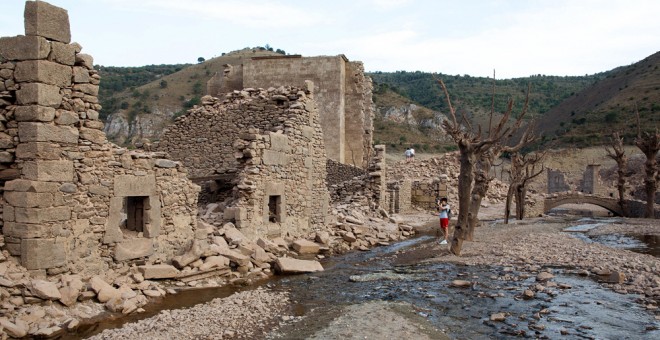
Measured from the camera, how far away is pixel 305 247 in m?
14.5

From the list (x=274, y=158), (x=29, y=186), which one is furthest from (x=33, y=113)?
(x=274, y=158)

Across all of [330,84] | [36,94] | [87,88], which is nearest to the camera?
[36,94]

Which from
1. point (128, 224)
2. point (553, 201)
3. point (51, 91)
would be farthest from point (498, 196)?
point (51, 91)

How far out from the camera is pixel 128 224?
11250mm

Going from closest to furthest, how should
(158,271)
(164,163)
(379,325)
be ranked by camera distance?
(379,325) < (158,271) < (164,163)

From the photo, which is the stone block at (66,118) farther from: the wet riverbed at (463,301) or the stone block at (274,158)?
the stone block at (274,158)

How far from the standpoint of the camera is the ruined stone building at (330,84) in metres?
27.5

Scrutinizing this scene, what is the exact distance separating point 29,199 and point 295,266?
217 inches

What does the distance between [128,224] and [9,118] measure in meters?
3.21

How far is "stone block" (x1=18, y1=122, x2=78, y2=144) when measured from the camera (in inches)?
347

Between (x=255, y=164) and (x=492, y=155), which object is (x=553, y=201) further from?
(x=255, y=164)

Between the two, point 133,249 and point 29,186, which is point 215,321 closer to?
point 133,249

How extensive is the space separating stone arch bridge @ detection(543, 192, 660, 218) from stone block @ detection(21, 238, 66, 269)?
90.3 feet

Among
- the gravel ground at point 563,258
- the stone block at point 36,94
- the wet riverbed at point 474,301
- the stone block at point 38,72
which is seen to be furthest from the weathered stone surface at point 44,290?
the gravel ground at point 563,258
